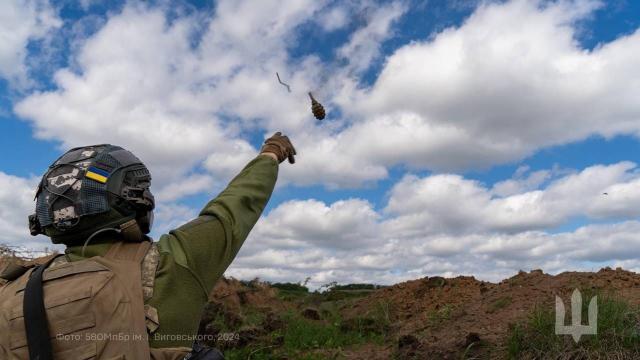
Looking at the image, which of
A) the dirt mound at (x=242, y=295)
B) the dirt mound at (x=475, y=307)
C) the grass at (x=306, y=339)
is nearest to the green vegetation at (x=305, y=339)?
the grass at (x=306, y=339)

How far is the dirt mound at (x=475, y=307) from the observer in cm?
655

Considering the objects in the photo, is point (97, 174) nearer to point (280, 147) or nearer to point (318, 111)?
point (280, 147)

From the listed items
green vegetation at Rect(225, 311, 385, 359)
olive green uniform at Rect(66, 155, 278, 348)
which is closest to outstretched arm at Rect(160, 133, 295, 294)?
olive green uniform at Rect(66, 155, 278, 348)

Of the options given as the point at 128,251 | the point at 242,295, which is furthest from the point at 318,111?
the point at 242,295

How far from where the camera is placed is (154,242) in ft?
9.16

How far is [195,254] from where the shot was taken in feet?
9.11

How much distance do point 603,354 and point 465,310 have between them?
3026 mm

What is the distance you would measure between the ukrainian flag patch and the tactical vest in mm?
455

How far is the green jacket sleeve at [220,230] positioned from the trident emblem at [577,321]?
12.1ft

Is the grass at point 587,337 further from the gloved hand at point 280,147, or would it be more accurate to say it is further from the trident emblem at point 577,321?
the gloved hand at point 280,147

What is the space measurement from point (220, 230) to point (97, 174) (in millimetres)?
658

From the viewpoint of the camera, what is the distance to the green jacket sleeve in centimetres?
278

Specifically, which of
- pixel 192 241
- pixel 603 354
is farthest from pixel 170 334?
pixel 603 354

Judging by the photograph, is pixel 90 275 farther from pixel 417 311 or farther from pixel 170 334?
pixel 417 311
